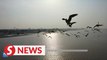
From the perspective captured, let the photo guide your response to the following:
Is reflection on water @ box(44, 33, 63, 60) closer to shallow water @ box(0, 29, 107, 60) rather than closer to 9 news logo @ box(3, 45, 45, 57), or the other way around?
shallow water @ box(0, 29, 107, 60)

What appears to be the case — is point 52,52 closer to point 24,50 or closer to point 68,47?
point 68,47

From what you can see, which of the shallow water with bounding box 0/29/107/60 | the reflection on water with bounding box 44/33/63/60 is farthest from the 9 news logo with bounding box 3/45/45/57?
the reflection on water with bounding box 44/33/63/60

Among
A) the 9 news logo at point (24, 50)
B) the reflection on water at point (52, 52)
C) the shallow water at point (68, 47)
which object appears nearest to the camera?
the 9 news logo at point (24, 50)

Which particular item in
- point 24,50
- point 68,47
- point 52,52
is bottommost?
point 68,47

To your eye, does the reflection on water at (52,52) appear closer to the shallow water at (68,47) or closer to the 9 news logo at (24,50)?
the shallow water at (68,47)

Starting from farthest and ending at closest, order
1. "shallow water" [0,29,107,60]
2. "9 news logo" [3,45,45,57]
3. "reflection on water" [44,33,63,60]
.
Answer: "reflection on water" [44,33,63,60] < "shallow water" [0,29,107,60] < "9 news logo" [3,45,45,57]

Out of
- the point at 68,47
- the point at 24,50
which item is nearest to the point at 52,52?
the point at 68,47

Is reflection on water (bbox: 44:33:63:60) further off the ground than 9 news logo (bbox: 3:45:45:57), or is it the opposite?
9 news logo (bbox: 3:45:45:57)

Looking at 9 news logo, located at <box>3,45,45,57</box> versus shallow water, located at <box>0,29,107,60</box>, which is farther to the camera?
shallow water, located at <box>0,29,107,60</box>

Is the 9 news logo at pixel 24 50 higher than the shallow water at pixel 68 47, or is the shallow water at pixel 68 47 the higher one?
the 9 news logo at pixel 24 50

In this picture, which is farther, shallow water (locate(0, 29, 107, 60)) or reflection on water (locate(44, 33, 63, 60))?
reflection on water (locate(44, 33, 63, 60))

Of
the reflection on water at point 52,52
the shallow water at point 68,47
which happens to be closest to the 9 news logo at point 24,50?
the shallow water at point 68,47

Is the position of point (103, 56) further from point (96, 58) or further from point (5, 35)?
point (5, 35)

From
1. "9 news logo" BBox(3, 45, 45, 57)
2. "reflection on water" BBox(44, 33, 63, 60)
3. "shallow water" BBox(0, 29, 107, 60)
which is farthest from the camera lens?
"reflection on water" BBox(44, 33, 63, 60)
